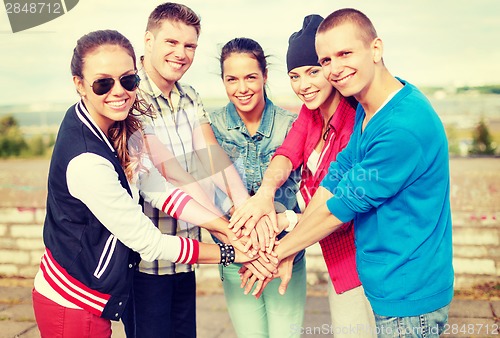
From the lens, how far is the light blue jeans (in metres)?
3.03

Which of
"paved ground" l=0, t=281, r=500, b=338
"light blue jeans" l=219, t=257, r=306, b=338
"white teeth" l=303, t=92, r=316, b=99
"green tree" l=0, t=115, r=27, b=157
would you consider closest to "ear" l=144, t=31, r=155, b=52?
"white teeth" l=303, t=92, r=316, b=99

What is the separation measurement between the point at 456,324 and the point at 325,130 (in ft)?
8.07

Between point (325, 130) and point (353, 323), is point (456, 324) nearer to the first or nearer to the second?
point (353, 323)

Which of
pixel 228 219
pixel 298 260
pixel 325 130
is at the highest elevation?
pixel 325 130

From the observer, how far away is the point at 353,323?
2.67 meters

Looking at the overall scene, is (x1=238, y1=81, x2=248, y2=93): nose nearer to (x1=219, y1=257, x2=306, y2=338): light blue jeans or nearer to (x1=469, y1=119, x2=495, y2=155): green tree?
(x1=219, y1=257, x2=306, y2=338): light blue jeans

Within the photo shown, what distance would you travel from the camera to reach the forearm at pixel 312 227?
2.56 m

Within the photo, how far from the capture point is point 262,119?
3.03m

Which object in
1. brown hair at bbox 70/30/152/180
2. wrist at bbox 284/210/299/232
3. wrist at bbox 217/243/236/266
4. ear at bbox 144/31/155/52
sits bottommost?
wrist at bbox 217/243/236/266

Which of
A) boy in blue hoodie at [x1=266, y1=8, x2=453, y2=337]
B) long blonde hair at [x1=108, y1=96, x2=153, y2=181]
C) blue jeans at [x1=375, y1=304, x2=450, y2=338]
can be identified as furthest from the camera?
long blonde hair at [x1=108, y1=96, x2=153, y2=181]

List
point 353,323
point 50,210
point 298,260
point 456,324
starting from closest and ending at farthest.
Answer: point 50,210 → point 353,323 → point 298,260 → point 456,324

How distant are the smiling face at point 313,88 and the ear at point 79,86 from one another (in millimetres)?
1032

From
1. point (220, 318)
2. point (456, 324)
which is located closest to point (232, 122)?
point (220, 318)

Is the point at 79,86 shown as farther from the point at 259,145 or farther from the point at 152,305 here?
the point at 152,305
